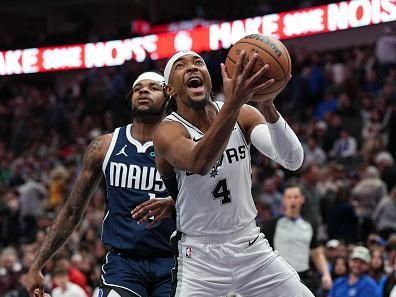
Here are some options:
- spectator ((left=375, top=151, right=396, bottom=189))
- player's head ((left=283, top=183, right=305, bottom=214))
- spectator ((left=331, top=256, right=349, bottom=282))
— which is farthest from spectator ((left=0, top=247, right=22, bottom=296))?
spectator ((left=375, top=151, right=396, bottom=189))

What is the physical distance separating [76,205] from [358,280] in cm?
442

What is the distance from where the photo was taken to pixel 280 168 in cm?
1705

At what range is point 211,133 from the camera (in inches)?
198

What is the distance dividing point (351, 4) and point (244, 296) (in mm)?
14062

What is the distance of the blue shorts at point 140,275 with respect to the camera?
6367 mm

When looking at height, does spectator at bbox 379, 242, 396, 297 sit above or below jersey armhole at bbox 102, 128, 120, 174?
below

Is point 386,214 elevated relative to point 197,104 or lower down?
lower down

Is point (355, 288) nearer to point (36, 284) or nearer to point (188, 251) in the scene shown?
point (36, 284)

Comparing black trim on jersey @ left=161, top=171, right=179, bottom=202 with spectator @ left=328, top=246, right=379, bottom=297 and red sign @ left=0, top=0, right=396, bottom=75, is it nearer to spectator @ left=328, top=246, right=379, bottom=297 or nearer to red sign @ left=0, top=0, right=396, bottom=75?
spectator @ left=328, top=246, right=379, bottom=297

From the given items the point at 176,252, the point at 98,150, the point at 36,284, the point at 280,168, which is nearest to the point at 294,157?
the point at 176,252

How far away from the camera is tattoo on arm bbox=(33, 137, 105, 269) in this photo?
677cm

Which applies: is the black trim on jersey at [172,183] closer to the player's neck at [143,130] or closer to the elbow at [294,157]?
the elbow at [294,157]

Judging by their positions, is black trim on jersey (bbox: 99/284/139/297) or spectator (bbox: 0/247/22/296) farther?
spectator (bbox: 0/247/22/296)

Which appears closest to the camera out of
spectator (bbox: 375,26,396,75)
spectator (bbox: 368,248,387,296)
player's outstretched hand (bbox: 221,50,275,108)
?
player's outstretched hand (bbox: 221,50,275,108)
